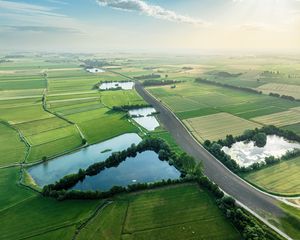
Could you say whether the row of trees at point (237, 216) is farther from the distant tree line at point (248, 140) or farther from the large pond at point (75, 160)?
the large pond at point (75, 160)

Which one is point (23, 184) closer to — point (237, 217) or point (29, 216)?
point (29, 216)

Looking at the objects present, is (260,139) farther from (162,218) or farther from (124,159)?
(162,218)

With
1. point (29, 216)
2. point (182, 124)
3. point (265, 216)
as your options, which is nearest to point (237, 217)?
point (265, 216)

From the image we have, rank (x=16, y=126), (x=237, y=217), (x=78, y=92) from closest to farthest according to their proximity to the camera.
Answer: (x=237, y=217) < (x=16, y=126) < (x=78, y=92)

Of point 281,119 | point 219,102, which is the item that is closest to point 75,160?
point 281,119

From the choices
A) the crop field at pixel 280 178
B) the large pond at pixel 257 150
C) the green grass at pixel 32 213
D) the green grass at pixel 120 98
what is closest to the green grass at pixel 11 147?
the green grass at pixel 32 213

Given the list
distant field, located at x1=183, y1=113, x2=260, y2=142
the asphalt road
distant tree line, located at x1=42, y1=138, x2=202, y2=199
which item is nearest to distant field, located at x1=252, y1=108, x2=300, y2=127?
distant field, located at x1=183, y1=113, x2=260, y2=142
